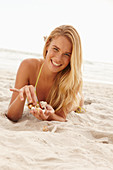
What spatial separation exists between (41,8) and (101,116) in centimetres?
2776

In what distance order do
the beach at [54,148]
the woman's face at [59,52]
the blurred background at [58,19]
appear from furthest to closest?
the blurred background at [58,19]
the woman's face at [59,52]
the beach at [54,148]

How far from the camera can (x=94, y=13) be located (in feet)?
89.9

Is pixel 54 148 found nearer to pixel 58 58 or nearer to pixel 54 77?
pixel 58 58

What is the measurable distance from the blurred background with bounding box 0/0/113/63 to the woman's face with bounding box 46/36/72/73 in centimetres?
2299

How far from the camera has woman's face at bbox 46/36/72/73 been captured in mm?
2232

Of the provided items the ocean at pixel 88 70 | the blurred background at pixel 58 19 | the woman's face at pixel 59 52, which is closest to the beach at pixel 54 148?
the woman's face at pixel 59 52

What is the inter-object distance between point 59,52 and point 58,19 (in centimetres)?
2611

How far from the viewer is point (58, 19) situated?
2677 cm

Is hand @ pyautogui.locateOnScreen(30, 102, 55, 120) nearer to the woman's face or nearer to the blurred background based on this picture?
the woman's face

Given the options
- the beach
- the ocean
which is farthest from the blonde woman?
the ocean

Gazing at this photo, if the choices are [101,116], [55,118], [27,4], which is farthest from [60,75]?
[27,4]

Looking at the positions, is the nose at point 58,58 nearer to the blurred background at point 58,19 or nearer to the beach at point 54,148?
the beach at point 54,148

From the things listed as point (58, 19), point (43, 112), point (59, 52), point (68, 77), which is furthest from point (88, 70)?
point (58, 19)

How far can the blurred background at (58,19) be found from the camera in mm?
25453
